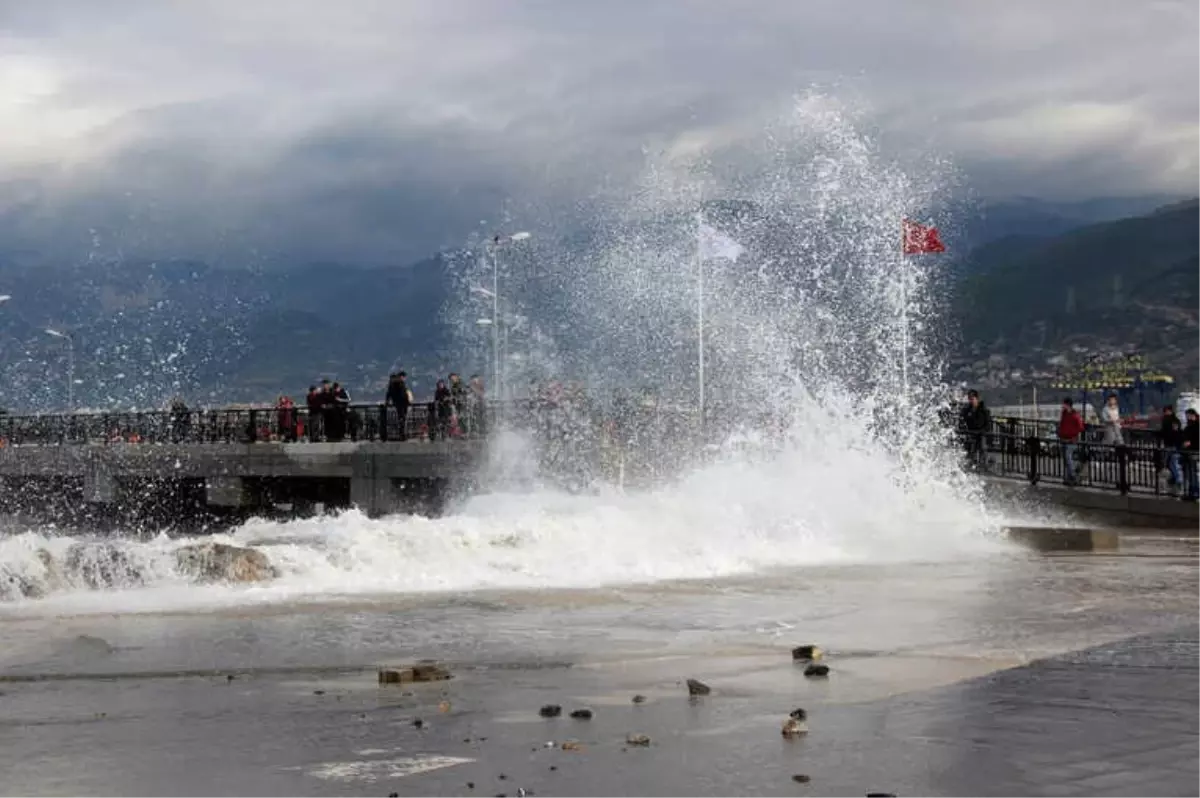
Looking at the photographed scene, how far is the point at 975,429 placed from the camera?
1226 inches

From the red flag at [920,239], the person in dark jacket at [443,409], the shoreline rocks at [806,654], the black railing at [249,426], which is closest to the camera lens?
the shoreline rocks at [806,654]

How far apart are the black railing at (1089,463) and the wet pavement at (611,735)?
666 inches

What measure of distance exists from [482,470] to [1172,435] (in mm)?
15700

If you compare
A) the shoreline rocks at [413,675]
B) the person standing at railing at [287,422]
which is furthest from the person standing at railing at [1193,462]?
the person standing at railing at [287,422]

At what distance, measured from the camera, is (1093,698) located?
31.3 feet

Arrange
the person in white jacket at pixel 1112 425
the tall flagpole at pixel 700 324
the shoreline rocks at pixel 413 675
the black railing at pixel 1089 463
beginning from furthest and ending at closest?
the tall flagpole at pixel 700 324, the person in white jacket at pixel 1112 425, the black railing at pixel 1089 463, the shoreline rocks at pixel 413 675

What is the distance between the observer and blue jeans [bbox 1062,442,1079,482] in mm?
28344

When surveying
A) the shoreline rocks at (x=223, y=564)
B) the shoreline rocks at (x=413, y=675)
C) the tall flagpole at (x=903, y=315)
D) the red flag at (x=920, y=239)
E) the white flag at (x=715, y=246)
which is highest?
the white flag at (x=715, y=246)

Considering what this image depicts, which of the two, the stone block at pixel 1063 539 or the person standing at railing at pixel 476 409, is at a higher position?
the person standing at railing at pixel 476 409

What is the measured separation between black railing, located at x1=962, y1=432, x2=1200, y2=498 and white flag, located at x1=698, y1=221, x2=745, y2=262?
15.7m

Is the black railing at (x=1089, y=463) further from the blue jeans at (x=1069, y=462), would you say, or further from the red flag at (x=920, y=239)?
the red flag at (x=920, y=239)

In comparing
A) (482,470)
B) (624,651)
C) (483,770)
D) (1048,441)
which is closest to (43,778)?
(483,770)

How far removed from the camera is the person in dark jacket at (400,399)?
1547 inches

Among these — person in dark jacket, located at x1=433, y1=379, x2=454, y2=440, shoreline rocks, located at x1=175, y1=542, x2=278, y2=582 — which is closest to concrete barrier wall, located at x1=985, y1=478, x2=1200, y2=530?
person in dark jacket, located at x1=433, y1=379, x2=454, y2=440
